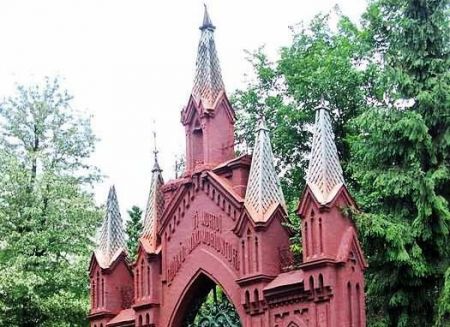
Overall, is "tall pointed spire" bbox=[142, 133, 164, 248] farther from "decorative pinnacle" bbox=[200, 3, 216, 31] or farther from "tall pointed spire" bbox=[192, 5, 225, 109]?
"decorative pinnacle" bbox=[200, 3, 216, 31]

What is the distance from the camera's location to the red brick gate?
16.1 meters

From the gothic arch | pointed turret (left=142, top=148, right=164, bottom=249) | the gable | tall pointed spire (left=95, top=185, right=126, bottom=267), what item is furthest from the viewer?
tall pointed spire (left=95, top=185, right=126, bottom=267)

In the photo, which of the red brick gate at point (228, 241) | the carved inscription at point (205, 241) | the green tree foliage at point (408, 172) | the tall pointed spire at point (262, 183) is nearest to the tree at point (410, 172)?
the green tree foliage at point (408, 172)

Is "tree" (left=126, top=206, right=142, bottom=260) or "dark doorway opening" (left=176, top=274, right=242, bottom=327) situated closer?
"dark doorway opening" (left=176, top=274, right=242, bottom=327)

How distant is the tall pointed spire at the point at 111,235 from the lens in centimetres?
2127

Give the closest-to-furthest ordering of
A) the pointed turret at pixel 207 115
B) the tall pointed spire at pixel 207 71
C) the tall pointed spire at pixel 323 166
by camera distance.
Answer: the tall pointed spire at pixel 323 166 < the pointed turret at pixel 207 115 < the tall pointed spire at pixel 207 71

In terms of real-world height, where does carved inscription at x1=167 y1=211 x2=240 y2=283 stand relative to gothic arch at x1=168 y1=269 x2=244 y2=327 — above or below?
above

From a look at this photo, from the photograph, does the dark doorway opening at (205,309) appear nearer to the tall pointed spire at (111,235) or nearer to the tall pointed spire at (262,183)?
the tall pointed spire at (262,183)

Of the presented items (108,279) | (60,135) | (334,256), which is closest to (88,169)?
(60,135)

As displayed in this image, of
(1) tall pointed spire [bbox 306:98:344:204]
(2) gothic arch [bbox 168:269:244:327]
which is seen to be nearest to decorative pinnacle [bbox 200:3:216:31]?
(1) tall pointed spire [bbox 306:98:344:204]

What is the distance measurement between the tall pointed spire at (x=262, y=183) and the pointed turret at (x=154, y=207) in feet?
10.2

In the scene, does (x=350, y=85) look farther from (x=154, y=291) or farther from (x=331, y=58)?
(x=154, y=291)

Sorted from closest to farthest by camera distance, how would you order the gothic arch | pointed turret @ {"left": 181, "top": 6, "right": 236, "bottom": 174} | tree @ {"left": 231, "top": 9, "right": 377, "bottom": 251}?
the gothic arch < pointed turret @ {"left": 181, "top": 6, "right": 236, "bottom": 174} < tree @ {"left": 231, "top": 9, "right": 377, "bottom": 251}

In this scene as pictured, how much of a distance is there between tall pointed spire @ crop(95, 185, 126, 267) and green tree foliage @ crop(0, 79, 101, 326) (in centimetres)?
397
